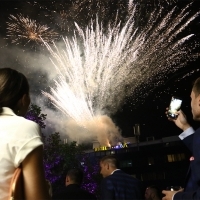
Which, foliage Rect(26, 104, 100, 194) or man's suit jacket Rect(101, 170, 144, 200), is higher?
foliage Rect(26, 104, 100, 194)

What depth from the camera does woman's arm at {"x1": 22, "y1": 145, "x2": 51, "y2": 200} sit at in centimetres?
120

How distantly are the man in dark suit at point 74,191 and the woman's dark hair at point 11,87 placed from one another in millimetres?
3179

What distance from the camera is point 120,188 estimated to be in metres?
4.64

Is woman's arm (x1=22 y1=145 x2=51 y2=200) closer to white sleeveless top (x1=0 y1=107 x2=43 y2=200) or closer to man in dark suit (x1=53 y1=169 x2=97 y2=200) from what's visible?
white sleeveless top (x1=0 y1=107 x2=43 y2=200)

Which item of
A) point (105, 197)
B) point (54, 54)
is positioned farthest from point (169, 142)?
point (105, 197)

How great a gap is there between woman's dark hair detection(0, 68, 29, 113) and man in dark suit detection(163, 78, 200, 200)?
1117 mm

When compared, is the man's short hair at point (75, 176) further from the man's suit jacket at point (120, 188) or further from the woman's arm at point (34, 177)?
the woman's arm at point (34, 177)

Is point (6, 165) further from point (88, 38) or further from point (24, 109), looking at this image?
point (88, 38)

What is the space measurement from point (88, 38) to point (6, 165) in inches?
575

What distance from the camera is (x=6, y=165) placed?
1236 mm

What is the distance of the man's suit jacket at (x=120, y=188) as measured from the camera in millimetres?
4609

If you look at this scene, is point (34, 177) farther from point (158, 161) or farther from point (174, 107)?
point (158, 161)

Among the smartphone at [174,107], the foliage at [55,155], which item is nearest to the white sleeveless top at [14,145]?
the smartphone at [174,107]

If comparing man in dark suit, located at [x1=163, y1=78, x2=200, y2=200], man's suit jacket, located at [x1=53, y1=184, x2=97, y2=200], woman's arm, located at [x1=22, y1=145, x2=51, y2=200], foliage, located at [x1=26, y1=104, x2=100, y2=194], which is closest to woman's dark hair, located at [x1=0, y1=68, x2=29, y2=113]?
woman's arm, located at [x1=22, y1=145, x2=51, y2=200]
